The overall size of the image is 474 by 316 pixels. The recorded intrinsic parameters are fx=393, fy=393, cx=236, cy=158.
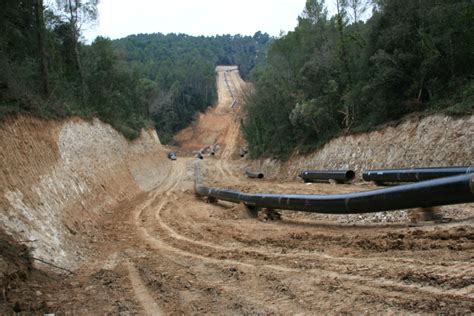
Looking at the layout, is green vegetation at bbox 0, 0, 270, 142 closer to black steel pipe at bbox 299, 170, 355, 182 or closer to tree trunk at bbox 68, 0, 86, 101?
tree trunk at bbox 68, 0, 86, 101

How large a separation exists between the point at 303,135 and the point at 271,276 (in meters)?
30.8

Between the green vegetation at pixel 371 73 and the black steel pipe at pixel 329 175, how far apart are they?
16.2 feet

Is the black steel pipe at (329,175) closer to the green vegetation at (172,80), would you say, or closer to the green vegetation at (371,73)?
the green vegetation at (371,73)

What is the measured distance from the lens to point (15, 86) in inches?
707

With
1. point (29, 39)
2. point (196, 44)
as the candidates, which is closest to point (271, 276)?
point (29, 39)

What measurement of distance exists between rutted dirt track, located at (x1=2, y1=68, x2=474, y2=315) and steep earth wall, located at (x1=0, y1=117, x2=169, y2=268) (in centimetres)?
130

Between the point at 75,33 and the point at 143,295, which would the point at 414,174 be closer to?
the point at 143,295

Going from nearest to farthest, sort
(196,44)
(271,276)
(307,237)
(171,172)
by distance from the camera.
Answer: (271,276) → (307,237) → (171,172) → (196,44)

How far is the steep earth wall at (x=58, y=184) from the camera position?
34.5ft

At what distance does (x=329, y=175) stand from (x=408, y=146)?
503cm

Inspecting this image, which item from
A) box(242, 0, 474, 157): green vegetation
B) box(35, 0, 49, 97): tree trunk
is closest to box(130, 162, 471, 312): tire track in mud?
box(35, 0, 49, 97): tree trunk

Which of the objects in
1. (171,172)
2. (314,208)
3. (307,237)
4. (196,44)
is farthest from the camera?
(196,44)

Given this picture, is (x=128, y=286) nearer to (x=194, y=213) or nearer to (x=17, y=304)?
(x=17, y=304)

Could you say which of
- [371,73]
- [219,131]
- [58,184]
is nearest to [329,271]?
[58,184]
